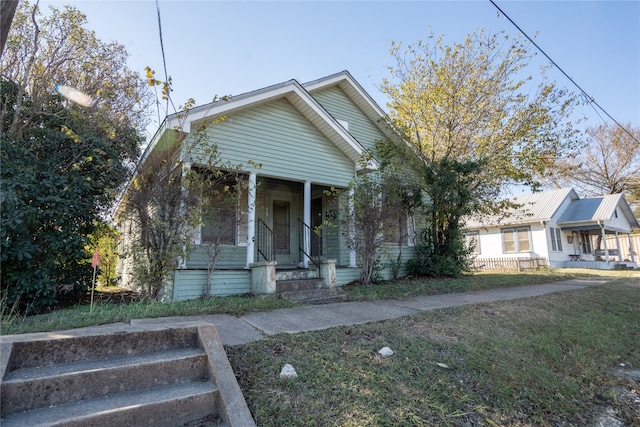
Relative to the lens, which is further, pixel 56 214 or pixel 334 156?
pixel 334 156

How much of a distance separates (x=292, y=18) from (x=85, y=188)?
554 centimetres

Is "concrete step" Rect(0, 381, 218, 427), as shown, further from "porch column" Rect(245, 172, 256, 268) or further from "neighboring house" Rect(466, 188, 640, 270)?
"neighboring house" Rect(466, 188, 640, 270)

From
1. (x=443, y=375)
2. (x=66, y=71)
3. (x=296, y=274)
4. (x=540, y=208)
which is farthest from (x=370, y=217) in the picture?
(x=540, y=208)

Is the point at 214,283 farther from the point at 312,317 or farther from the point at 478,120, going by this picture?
the point at 478,120

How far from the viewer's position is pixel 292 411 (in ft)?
8.38

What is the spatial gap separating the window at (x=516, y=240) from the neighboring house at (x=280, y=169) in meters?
14.1

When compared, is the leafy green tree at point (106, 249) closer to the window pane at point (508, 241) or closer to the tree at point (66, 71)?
the tree at point (66, 71)

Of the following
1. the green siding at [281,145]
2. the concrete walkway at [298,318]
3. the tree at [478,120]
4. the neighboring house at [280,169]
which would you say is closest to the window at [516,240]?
the tree at [478,120]

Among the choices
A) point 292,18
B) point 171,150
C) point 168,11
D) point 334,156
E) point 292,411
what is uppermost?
point 292,18

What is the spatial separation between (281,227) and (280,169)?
2608 millimetres

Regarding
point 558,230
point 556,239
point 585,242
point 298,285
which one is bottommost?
point 298,285

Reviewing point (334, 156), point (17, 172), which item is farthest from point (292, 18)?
point (17, 172)

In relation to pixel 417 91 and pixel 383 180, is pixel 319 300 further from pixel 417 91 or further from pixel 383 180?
pixel 417 91

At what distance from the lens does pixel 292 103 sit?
9.14m
